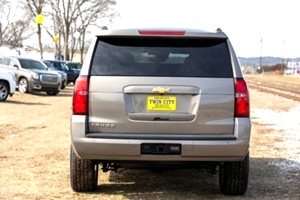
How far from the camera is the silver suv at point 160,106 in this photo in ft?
18.0

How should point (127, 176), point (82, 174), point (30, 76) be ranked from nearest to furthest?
point (82, 174), point (127, 176), point (30, 76)

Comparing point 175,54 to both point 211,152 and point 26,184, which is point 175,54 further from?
point 26,184

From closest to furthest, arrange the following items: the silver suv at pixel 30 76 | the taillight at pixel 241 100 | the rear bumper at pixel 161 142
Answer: the rear bumper at pixel 161 142 < the taillight at pixel 241 100 < the silver suv at pixel 30 76

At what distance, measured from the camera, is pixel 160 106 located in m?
5.53

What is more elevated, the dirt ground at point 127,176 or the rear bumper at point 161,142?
the rear bumper at point 161,142

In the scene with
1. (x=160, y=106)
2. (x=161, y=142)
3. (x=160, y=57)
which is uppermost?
(x=160, y=57)

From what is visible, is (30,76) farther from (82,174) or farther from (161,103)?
(161,103)

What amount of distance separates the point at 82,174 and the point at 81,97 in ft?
3.22

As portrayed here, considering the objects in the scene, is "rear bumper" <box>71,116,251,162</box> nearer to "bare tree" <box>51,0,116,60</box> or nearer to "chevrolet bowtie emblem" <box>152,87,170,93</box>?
"chevrolet bowtie emblem" <box>152,87,170,93</box>

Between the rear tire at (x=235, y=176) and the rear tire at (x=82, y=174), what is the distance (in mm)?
1463

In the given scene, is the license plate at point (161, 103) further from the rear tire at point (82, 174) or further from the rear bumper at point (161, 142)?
the rear tire at point (82, 174)

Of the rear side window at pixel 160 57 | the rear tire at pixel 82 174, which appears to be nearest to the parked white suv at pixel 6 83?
the rear tire at pixel 82 174

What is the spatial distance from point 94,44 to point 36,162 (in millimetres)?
2991

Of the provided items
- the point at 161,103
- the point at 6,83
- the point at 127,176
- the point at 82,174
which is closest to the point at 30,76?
the point at 6,83
